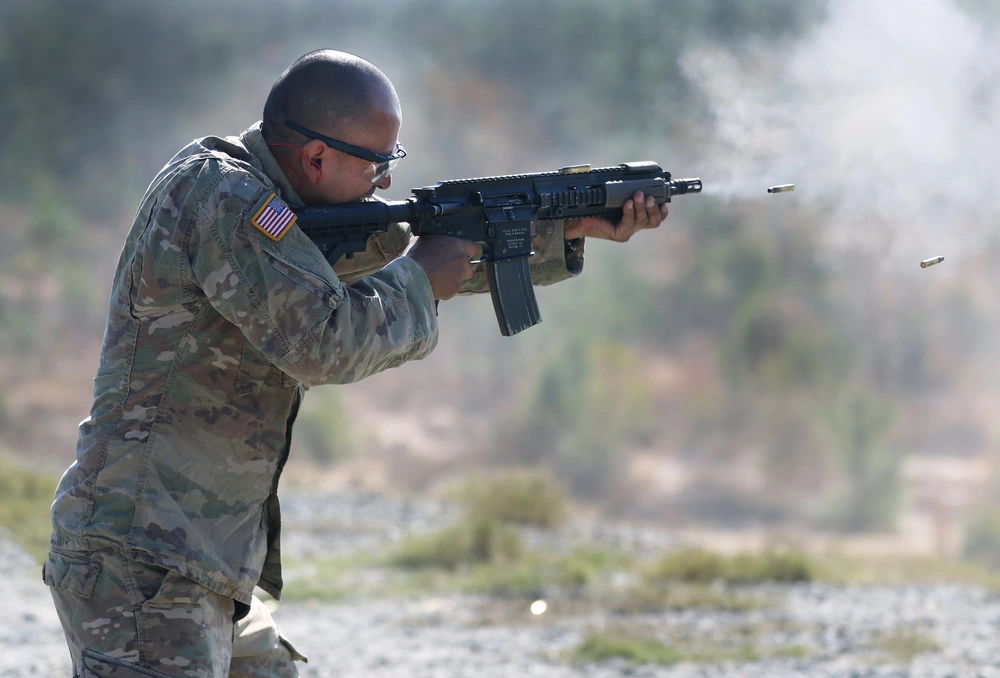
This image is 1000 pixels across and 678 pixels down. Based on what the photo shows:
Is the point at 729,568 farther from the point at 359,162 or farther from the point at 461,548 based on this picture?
the point at 359,162

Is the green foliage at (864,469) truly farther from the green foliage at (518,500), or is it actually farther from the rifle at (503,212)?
the rifle at (503,212)

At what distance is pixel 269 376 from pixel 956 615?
19.4 ft

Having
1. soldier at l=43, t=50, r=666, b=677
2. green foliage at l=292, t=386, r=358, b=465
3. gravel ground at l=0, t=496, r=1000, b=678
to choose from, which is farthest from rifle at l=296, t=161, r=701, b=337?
green foliage at l=292, t=386, r=358, b=465

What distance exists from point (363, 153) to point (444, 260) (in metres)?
0.36

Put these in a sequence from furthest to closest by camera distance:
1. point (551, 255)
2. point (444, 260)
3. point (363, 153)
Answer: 1. point (551, 255)
2. point (444, 260)
3. point (363, 153)

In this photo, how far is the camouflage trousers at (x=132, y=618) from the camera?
7.66 ft

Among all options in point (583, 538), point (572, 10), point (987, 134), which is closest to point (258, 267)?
point (583, 538)

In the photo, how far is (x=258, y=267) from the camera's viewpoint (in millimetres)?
2307

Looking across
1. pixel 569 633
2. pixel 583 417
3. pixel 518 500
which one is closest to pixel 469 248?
pixel 569 633

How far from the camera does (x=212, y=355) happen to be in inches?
96.6

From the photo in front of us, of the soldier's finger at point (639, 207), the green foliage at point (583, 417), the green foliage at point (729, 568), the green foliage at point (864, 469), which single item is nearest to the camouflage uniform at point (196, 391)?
the soldier's finger at point (639, 207)

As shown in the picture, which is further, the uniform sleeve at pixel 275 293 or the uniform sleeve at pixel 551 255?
the uniform sleeve at pixel 551 255

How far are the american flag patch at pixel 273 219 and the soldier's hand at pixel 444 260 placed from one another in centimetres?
44

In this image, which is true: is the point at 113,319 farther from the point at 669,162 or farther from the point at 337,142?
the point at 669,162
